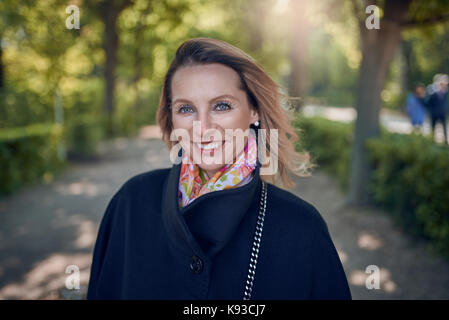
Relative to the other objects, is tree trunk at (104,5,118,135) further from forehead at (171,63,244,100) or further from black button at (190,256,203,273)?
black button at (190,256,203,273)

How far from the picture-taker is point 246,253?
162 cm

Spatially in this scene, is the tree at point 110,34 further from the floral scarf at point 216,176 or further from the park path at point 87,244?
the floral scarf at point 216,176

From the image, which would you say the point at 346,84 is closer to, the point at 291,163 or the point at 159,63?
the point at 159,63

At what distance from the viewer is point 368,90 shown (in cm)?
732

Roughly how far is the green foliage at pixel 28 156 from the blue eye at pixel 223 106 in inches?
349

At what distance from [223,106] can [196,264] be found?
0.71 m

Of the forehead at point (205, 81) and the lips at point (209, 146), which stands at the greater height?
the forehead at point (205, 81)

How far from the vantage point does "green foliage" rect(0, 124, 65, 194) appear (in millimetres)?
9023

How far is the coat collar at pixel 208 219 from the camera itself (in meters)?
1.58

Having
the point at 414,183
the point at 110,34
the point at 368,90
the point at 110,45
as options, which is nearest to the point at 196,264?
the point at 414,183

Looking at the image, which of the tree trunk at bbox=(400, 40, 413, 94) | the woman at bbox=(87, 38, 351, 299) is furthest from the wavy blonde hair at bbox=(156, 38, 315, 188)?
the tree trunk at bbox=(400, 40, 413, 94)

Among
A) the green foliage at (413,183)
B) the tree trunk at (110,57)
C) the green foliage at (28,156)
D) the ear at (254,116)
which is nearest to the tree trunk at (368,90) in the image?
the green foliage at (413,183)

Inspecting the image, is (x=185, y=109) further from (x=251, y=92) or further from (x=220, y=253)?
(x=220, y=253)

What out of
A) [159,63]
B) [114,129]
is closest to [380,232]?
[114,129]
